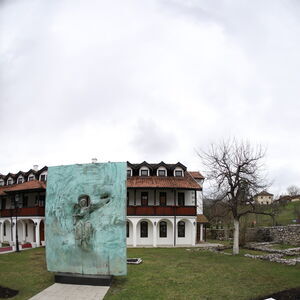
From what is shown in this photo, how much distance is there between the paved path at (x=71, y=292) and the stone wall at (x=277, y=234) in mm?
22291

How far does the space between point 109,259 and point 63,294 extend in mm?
2170

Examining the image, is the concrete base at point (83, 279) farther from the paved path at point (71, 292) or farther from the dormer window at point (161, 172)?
the dormer window at point (161, 172)

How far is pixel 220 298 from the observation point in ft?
33.7

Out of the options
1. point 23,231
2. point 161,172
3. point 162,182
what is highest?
point 161,172

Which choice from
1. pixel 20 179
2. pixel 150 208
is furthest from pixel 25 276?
pixel 20 179

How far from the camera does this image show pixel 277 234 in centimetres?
2903

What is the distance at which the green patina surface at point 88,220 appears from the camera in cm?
1176

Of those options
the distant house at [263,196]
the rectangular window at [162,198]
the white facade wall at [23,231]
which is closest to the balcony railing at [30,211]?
the white facade wall at [23,231]

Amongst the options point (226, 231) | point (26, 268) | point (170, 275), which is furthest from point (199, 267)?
point (226, 231)

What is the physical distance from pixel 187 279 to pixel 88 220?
5563mm

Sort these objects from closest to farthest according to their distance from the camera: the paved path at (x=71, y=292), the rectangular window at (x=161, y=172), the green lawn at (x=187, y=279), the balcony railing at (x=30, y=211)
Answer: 1. the paved path at (x=71, y=292)
2. the green lawn at (x=187, y=279)
3. the balcony railing at (x=30, y=211)
4. the rectangular window at (x=161, y=172)

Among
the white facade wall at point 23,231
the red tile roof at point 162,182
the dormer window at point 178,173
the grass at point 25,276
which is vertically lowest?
the white facade wall at point 23,231

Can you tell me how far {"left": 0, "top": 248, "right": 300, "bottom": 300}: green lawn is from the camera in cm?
1090

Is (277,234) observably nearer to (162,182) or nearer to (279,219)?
(162,182)
